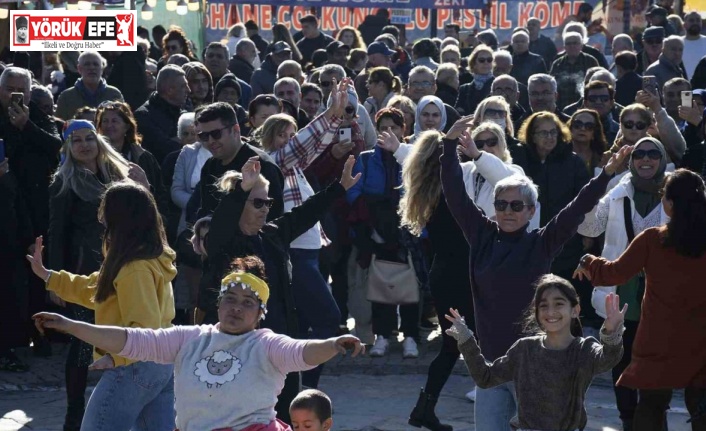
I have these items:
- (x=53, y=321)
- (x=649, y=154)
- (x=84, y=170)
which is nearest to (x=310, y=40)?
(x=84, y=170)

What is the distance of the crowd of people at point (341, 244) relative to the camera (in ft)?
20.3

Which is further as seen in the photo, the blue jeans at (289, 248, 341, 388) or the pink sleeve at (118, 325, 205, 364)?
the blue jeans at (289, 248, 341, 388)

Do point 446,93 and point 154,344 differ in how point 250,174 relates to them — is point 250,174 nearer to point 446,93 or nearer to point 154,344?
point 154,344

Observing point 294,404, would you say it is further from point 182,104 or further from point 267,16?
point 267,16

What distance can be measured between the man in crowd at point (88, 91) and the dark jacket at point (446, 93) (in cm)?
336

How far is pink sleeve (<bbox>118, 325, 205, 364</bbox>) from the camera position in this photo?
5656 mm

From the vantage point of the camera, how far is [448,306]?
855 cm

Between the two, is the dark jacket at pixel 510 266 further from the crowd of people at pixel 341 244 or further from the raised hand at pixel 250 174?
the raised hand at pixel 250 174

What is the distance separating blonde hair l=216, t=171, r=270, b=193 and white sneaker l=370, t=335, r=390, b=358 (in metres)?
3.71

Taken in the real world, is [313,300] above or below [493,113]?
below

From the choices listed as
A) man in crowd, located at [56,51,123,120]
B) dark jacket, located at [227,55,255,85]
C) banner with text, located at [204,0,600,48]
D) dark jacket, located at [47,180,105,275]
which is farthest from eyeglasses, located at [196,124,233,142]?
banner with text, located at [204,0,600,48]

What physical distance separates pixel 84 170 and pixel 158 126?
2.65 metres

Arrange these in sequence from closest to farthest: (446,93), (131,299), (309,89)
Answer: (131,299) → (309,89) → (446,93)

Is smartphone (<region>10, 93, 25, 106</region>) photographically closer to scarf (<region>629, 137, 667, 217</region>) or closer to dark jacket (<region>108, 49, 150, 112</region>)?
dark jacket (<region>108, 49, 150, 112</region>)
